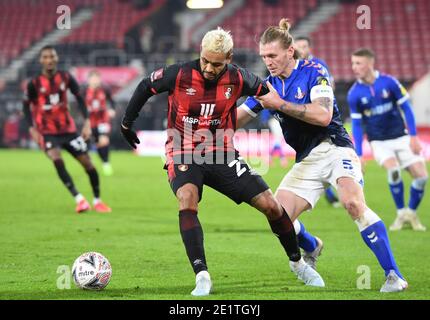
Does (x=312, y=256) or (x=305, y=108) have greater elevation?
(x=305, y=108)

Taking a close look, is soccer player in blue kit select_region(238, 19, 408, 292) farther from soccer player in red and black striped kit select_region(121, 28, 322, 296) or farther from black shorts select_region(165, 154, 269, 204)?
black shorts select_region(165, 154, 269, 204)

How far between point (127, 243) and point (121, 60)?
23.9m

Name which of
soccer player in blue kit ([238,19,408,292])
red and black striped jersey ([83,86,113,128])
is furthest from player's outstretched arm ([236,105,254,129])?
red and black striped jersey ([83,86,113,128])

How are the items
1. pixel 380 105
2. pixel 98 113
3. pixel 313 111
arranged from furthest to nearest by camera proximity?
1. pixel 98 113
2. pixel 380 105
3. pixel 313 111

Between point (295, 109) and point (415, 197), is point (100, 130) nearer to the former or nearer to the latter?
point (415, 197)

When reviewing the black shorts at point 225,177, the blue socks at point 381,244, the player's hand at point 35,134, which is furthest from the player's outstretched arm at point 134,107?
the player's hand at point 35,134

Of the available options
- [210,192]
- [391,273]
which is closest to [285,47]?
[391,273]

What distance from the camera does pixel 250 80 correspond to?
265 inches

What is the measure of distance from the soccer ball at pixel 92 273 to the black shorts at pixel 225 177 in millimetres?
822

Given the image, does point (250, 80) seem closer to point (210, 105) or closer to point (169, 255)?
point (210, 105)

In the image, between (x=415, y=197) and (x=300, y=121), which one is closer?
(x=300, y=121)

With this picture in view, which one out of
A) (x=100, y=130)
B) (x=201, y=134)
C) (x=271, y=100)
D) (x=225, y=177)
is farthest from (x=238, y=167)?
(x=100, y=130)

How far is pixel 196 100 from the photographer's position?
21.7 ft

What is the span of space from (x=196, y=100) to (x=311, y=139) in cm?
123
